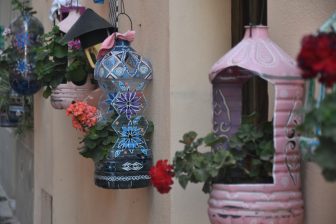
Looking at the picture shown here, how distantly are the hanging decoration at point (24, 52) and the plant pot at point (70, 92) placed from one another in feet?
5.42

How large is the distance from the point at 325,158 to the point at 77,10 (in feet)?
12.0

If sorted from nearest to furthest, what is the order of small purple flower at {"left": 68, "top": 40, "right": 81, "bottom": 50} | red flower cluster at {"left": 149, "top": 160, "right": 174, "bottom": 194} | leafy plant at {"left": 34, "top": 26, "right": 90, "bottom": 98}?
red flower cluster at {"left": 149, "top": 160, "right": 174, "bottom": 194}
small purple flower at {"left": 68, "top": 40, "right": 81, "bottom": 50}
leafy plant at {"left": 34, "top": 26, "right": 90, "bottom": 98}

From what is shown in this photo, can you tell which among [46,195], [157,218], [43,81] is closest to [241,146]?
[157,218]

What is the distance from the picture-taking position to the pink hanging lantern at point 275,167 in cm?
285

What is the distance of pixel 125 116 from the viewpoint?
13.5 feet

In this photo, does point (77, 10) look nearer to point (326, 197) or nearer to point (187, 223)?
point (187, 223)

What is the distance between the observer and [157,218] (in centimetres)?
412

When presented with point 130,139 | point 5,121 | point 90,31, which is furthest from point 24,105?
point 130,139

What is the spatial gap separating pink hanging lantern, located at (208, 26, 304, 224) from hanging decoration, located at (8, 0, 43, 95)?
4198 mm

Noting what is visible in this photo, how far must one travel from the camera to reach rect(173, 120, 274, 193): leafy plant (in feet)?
9.25

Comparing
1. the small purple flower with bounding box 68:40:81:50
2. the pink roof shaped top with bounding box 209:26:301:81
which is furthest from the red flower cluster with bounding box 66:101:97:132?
the pink roof shaped top with bounding box 209:26:301:81

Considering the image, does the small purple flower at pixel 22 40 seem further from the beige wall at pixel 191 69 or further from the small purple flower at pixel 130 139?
the beige wall at pixel 191 69

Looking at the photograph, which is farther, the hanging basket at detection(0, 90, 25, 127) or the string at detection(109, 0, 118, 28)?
the hanging basket at detection(0, 90, 25, 127)

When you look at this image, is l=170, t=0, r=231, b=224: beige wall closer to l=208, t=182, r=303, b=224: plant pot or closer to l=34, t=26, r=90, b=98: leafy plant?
l=208, t=182, r=303, b=224: plant pot
